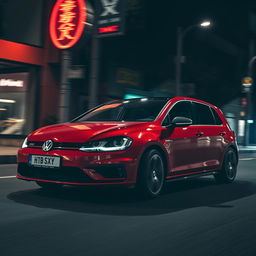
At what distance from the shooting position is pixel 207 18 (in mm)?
29281

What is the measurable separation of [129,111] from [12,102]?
1199cm

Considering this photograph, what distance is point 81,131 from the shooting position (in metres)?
5.81

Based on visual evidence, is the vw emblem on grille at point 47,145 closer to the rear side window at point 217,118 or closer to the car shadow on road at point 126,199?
the car shadow on road at point 126,199

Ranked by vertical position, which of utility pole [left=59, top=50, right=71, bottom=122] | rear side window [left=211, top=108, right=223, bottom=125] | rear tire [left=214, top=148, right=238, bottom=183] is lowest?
rear tire [left=214, top=148, right=238, bottom=183]

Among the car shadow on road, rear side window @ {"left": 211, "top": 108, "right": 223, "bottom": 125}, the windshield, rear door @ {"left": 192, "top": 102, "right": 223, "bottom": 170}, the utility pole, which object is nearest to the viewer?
the car shadow on road

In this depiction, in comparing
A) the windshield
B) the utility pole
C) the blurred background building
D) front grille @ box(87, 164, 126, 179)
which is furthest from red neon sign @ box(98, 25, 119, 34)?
front grille @ box(87, 164, 126, 179)

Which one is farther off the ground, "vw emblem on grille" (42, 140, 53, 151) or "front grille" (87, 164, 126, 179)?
"vw emblem on grille" (42, 140, 53, 151)

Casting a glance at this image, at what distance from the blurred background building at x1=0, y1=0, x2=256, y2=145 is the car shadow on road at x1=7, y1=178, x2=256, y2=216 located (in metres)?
6.48

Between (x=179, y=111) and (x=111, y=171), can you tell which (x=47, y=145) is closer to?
(x=111, y=171)

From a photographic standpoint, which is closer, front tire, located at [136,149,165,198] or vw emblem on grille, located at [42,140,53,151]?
vw emblem on grille, located at [42,140,53,151]

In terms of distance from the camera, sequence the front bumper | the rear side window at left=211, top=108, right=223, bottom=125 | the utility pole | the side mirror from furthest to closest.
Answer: the utility pole → the rear side window at left=211, top=108, right=223, bottom=125 → the side mirror → the front bumper

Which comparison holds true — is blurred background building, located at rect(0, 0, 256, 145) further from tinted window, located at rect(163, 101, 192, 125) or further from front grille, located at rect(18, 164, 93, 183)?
front grille, located at rect(18, 164, 93, 183)

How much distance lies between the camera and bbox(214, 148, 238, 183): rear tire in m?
8.22

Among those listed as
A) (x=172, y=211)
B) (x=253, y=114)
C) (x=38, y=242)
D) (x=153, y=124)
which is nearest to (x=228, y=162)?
(x=153, y=124)
